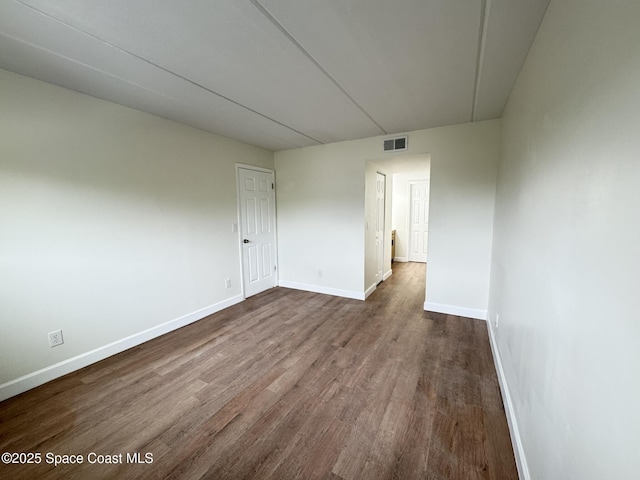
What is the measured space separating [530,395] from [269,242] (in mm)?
3781

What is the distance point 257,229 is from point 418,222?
4346 mm

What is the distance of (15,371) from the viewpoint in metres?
1.96

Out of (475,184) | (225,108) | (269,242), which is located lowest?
(269,242)

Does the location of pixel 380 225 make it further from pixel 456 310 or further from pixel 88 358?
pixel 88 358

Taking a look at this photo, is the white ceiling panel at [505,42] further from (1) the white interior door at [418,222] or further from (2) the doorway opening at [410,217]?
Result: (1) the white interior door at [418,222]

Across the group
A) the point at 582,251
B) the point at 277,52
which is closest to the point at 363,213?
the point at 277,52

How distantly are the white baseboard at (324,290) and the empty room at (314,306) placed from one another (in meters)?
0.50

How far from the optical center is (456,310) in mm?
3344

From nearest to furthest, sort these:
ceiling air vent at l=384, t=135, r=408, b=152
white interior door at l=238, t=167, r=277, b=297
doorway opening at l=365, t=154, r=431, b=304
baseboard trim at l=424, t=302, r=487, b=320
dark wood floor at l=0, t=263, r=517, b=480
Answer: dark wood floor at l=0, t=263, r=517, b=480
baseboard trim at l=424, t=302, r=487, b=320
ceiling air vent at l=384, t=135, r=408, b=152
white interior door at l=238, t=167, r=277, b=297
doorway opening at l=365, t=154, r=431, b=304

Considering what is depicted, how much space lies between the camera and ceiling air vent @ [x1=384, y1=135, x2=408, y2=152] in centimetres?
342

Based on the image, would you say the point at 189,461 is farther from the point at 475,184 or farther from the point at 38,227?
the point at 475,184

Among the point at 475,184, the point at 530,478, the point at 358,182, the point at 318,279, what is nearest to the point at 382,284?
the point at 318,279

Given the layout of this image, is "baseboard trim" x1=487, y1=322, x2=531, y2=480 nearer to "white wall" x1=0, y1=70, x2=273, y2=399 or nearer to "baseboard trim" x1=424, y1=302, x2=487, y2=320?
"baseboard trim" x1=424, y1=302, x2=487, y2=320

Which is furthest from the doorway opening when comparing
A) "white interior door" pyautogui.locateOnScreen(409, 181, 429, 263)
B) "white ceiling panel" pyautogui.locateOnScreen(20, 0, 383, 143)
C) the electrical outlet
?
the electrical outlet
